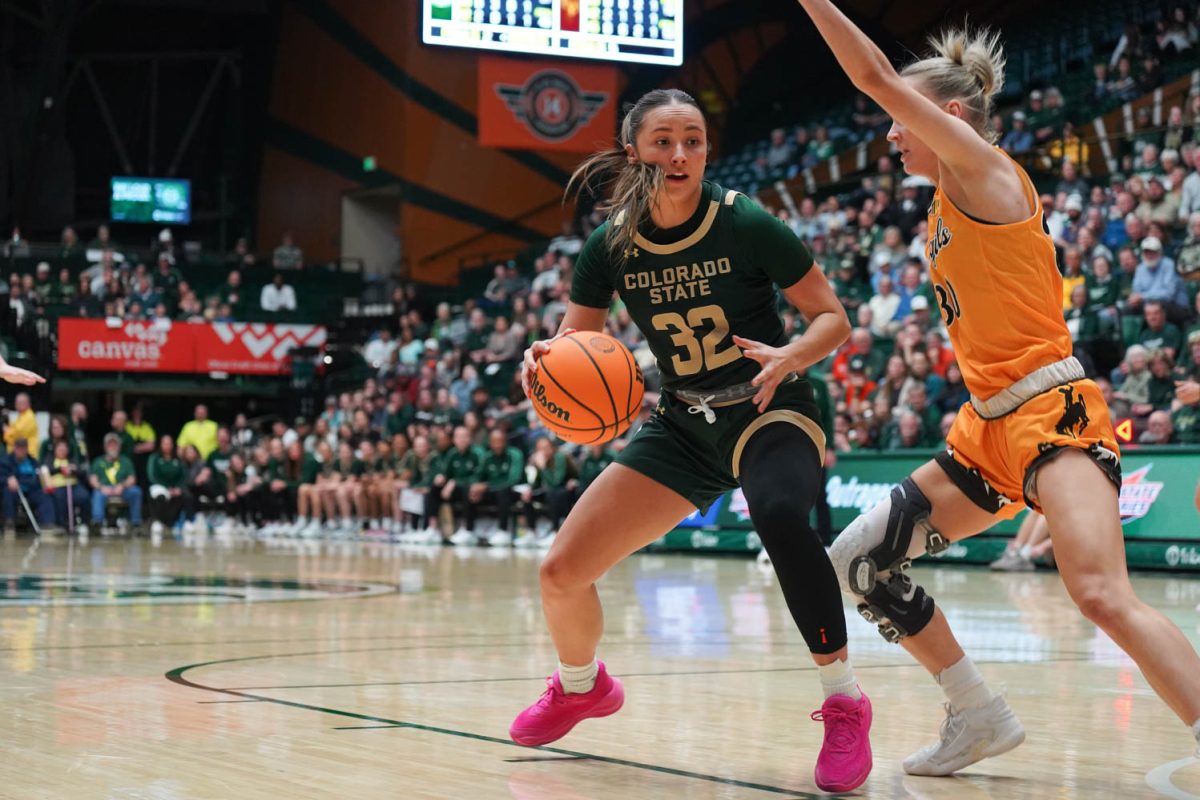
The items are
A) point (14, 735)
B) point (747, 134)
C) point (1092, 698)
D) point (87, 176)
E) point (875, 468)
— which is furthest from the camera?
point (87, 176)

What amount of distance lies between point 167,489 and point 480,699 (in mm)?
18221

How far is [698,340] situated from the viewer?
Answer: 4.09 meters

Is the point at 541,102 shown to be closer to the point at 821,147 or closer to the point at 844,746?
the point at 821,147

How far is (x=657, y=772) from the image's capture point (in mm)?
3727

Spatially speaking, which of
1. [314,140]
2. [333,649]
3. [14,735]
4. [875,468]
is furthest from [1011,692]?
[314,140]

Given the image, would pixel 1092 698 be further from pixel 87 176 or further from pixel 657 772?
pixel 87 176

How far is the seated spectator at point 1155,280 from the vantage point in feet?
44.4

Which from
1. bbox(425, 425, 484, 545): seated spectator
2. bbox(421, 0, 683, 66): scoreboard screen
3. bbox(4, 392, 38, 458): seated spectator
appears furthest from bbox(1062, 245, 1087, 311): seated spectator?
bbox(4, 392, 38, 458): seated spectator

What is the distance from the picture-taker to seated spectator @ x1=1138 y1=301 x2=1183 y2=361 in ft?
42.0

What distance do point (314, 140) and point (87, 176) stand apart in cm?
656

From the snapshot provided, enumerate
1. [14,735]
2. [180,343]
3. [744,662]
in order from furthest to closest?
[180,343]
[744,662]
[14,735]

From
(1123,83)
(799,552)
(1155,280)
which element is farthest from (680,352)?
(1123,83)

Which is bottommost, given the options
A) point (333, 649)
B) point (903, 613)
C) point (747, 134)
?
point (333, 649)

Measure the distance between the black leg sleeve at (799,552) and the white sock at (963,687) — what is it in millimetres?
367
